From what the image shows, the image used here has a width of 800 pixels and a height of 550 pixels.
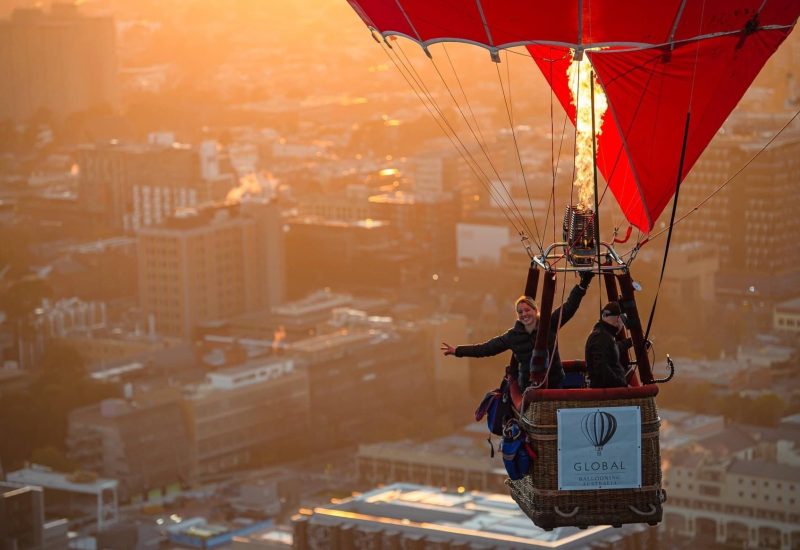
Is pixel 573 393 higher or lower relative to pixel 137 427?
higher

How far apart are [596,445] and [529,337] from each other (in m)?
0.38

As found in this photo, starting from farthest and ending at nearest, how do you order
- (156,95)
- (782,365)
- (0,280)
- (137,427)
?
1. (156,95)
2. (0,280)
3. (782,365)
4. (137,427)

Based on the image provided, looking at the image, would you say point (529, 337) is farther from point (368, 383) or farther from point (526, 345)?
point (368, 383)

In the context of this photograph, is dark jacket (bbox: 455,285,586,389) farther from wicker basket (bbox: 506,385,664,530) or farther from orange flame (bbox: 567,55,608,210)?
orange flame (bbox: 567,55,608,210)

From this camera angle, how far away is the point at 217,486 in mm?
24609

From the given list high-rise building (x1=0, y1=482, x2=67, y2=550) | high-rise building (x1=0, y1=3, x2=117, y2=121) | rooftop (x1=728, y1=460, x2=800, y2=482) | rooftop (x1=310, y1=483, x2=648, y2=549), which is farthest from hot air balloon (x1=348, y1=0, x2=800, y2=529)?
high-rise building (x1=0, y1=3, x2=117, y2=121)

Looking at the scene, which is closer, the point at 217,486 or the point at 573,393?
the point at 573,393

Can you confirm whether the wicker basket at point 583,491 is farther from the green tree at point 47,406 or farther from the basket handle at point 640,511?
the green tree at point 47,406

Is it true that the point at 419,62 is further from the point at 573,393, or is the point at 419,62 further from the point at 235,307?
the point at 573,393

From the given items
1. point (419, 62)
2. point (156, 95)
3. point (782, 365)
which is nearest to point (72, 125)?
point (156, 95)

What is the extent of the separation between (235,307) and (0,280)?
3.28 meters

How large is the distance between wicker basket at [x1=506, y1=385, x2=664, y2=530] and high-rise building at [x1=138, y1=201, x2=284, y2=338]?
25.3 m

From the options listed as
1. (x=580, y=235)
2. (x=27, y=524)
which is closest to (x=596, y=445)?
(x=580, y=235)

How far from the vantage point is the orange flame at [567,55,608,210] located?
836 centimetres
